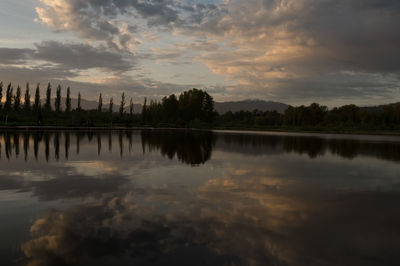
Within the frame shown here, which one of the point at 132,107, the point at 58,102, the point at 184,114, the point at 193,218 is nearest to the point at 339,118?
the point at 184,114

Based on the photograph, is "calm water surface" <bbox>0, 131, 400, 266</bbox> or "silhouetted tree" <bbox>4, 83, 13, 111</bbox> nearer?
"calm water surface" <bbox>0, 131, 400, 266</bbox>

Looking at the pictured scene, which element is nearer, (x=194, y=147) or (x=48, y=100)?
(x=194, y=147)

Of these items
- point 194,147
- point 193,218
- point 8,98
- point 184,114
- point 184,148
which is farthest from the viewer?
point 184,114

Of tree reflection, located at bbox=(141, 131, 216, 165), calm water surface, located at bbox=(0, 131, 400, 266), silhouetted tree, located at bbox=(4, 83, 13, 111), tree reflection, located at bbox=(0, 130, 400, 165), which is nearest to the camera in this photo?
calm water surface, located at bbox=(0, 131, 400, 266)

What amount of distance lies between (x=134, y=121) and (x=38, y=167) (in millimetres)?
88406

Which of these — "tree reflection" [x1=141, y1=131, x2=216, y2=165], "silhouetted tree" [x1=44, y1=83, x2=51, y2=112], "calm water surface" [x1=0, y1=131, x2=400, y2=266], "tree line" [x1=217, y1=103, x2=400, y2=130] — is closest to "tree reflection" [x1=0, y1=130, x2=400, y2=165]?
"tree reflection" [x1=141, y1=131, x2=216, y2=165]

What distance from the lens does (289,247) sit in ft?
19.2

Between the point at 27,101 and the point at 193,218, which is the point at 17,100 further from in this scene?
the point at 193,218

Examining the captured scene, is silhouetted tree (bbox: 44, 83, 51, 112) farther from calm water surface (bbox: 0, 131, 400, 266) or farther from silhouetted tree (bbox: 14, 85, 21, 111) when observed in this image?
calm water surface (bbox: 0, 131, 400, 266)

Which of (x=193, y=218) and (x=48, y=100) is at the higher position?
(x=48, y=100)

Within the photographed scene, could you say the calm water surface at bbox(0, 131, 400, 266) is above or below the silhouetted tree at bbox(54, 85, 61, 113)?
below

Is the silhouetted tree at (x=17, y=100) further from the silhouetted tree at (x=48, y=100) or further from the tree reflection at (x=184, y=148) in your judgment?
the tree reflection at (x=184, y=148)

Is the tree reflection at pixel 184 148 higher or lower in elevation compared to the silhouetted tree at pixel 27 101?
lower

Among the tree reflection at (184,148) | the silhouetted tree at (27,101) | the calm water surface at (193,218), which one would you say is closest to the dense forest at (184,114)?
the silhouetted tree at (27,101)
